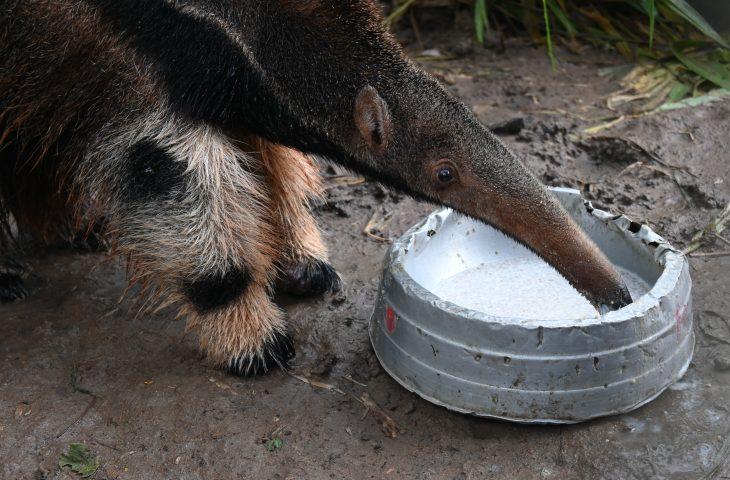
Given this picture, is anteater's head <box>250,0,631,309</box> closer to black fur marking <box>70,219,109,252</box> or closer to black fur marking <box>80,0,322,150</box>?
black fur marking <box>80,0,322,150</box>

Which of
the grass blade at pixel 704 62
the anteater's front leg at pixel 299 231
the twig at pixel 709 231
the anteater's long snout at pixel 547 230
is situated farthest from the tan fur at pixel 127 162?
the grass blade at pixel 704 62

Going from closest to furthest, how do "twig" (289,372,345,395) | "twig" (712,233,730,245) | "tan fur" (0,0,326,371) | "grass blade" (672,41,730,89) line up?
"tan fur" (0,0,326,371) < "twig" (289,372,345,395) < "twig" (712,233,730,245) < "grass blade" (672,41,730,89)

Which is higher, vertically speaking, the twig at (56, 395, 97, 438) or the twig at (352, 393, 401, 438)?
the twig at (56, 395, 97, 438)

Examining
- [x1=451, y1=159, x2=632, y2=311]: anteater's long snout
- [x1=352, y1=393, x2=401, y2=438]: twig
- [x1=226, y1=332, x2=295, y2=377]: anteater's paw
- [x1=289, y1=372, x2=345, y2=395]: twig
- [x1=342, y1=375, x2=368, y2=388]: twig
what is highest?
[x1=451, y1=159, x2=632, y2=311]: anteater's long snout

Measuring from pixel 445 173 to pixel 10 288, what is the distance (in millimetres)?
2451

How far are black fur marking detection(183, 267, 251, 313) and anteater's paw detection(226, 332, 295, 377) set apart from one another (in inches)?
9.9

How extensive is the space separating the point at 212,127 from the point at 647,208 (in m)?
2.58

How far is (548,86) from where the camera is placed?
6.38 metres

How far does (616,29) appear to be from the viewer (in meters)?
6.74

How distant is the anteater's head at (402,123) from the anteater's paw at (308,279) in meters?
1.10

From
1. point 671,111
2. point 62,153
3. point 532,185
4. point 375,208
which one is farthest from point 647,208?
point 62,153

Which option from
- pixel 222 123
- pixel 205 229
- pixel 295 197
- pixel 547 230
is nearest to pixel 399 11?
pixel 295 197

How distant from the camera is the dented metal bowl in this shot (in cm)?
332

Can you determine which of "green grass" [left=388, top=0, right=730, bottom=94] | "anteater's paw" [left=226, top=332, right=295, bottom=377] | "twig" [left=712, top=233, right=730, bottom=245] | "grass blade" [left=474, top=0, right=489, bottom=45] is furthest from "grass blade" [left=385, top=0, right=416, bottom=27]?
"anteater's paw" [left=226, top=332, right=295, bottom=377]
